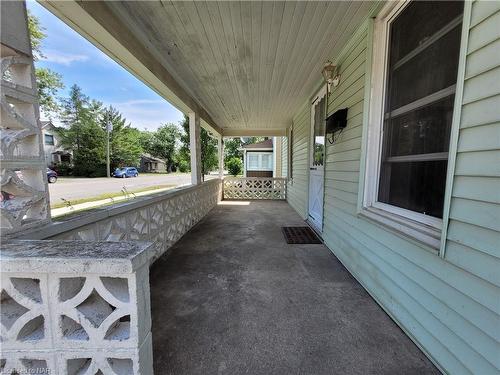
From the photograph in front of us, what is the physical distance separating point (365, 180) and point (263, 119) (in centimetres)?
515

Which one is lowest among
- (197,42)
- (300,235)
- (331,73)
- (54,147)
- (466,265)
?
(300,235)

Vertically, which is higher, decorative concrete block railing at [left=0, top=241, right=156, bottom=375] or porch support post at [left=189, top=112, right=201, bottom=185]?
porch support post at [left=189, top=112, right=201, bottom=185]

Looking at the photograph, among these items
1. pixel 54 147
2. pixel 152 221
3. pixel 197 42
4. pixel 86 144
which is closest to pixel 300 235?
pixel 152 221

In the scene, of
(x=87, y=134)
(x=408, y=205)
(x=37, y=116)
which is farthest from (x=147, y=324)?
(x=87, y=134)

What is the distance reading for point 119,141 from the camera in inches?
966

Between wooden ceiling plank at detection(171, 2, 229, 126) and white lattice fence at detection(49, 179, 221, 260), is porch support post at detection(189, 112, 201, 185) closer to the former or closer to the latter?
white lattice fence at detection(49, 179, 221, 260)

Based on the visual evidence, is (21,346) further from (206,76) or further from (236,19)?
(206,76)

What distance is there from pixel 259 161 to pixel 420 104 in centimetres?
1257

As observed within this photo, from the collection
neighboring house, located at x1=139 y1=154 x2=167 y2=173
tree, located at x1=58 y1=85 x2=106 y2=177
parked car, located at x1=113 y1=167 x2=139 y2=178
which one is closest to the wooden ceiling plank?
parked car, located at x1=113 y1=167 x2=139 y2=178

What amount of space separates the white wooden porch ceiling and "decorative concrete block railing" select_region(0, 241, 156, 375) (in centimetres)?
211

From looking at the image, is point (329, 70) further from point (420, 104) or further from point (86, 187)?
point (86, 187)

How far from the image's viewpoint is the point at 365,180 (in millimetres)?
2281

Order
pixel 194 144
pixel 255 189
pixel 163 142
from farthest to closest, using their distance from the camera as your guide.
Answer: pixel 163 142 → pixel 255 189 → pixel 194 144

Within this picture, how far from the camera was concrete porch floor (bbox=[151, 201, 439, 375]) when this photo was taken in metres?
1.38
